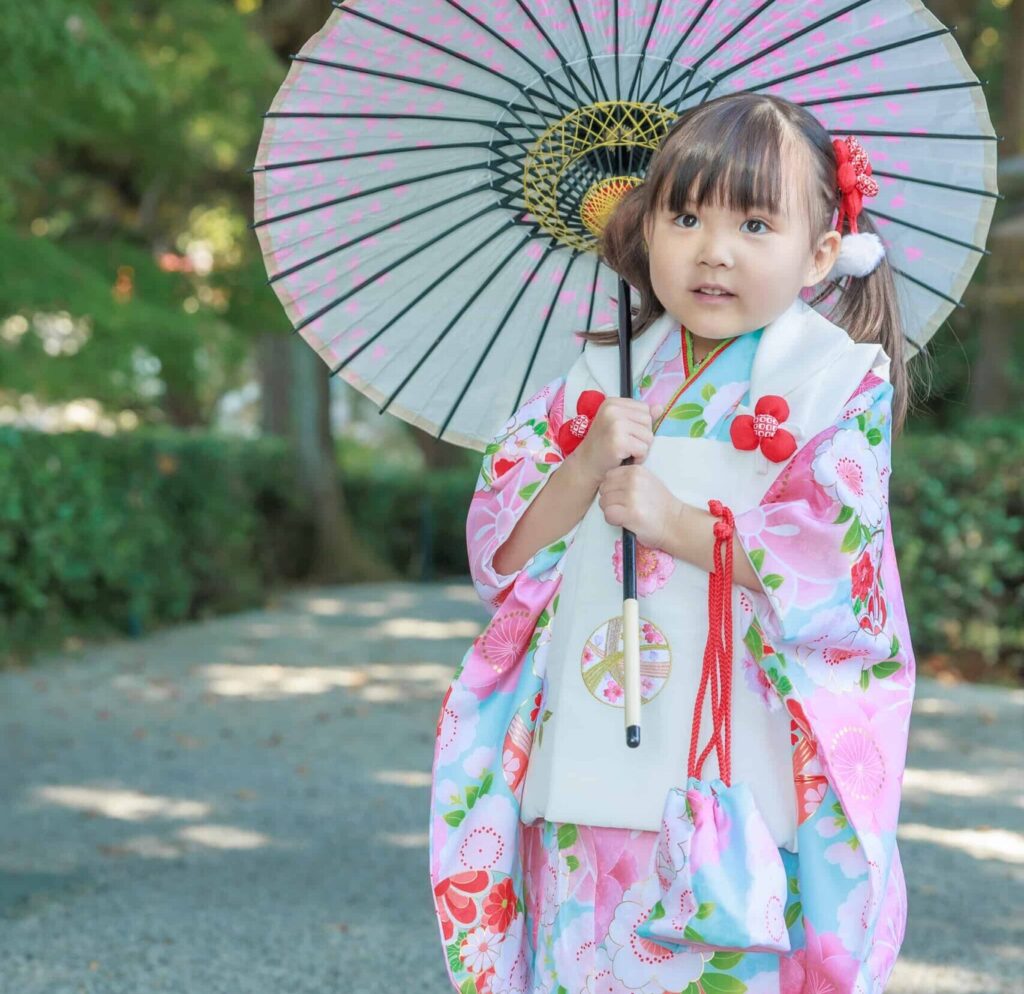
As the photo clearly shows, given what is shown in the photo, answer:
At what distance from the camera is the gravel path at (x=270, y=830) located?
3213 millimetres

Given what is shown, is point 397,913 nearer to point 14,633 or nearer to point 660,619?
point 660,619

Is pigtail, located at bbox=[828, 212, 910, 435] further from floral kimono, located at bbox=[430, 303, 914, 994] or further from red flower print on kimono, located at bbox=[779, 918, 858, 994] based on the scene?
red flower print on kimono, located at bbox=[779, 918, 858, 994]

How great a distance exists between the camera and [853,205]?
1792 millimetres

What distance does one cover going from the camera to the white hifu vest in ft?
5.62

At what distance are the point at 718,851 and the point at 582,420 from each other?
24.0 inches

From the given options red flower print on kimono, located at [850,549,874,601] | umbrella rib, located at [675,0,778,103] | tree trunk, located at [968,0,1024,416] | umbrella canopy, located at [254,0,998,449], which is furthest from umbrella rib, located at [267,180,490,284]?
tree trunk, located at [968,0,1024,416]

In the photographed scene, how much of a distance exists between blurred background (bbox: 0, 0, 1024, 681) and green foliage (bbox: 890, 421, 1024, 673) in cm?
1

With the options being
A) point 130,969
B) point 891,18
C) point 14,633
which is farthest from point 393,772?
point 891,18

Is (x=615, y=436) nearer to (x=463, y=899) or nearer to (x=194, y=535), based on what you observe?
(x=463, y=899)

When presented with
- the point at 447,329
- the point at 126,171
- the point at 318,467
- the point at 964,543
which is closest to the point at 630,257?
the point at 447,329

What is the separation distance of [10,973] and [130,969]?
26 cm

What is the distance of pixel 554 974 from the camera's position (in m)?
1.80

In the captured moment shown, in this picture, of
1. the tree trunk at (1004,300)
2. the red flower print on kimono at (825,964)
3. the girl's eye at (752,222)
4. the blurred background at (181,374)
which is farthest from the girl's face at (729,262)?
the tree trunk at (1004,300)

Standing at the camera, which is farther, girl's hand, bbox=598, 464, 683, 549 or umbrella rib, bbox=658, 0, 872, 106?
umbrella rib, bbox=658, 0, 872, 106
